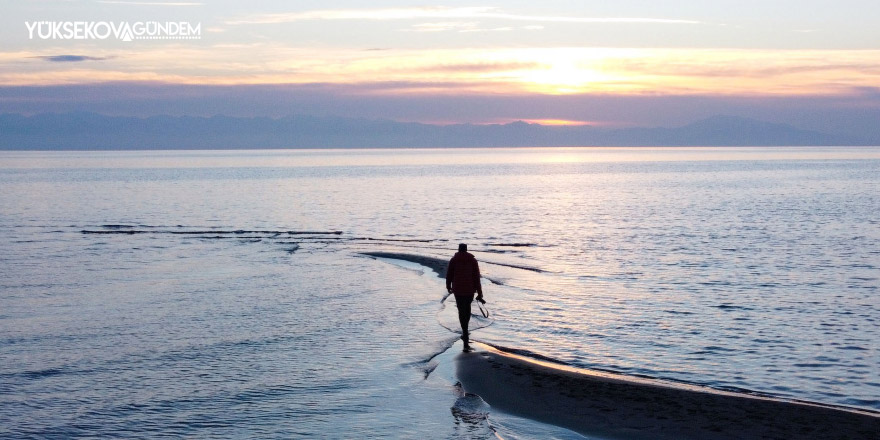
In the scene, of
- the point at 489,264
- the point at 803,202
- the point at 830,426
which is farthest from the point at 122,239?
the point at 803,202

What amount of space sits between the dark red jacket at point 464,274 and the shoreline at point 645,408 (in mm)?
1852

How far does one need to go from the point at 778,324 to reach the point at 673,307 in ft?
11.8

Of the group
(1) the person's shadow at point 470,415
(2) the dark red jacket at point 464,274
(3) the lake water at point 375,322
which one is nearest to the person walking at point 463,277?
(2) the dark red jacket at point 464,274

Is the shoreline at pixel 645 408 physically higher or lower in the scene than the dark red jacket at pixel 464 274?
lower

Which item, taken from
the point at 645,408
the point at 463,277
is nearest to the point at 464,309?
the point at 463,277

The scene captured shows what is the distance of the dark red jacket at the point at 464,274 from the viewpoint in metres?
17.9

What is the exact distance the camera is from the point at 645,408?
14.2 m

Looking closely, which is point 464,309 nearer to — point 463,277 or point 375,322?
point 463,277

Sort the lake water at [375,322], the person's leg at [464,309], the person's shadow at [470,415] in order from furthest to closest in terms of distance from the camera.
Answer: the person's leg at [464,309]
the lake water at [375,322]
the person's shadow at [470,415]

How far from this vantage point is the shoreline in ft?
42.5

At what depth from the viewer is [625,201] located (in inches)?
3745

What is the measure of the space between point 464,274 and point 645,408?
5.27 m

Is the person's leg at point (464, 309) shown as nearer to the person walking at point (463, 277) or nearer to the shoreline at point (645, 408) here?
the person walking at point (463, 277)

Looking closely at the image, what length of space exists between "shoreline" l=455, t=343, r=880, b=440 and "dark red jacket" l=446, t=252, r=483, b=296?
185cm
